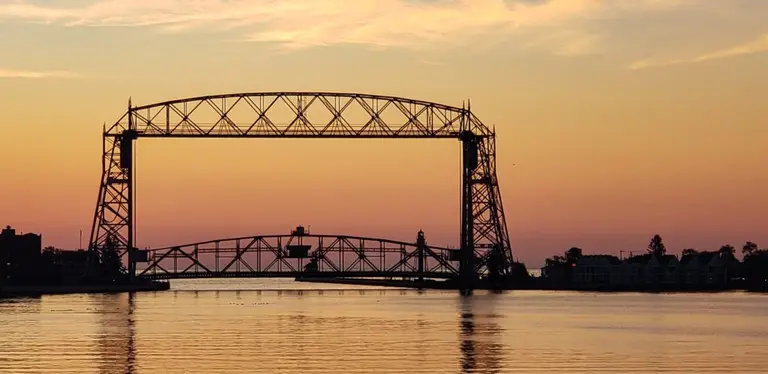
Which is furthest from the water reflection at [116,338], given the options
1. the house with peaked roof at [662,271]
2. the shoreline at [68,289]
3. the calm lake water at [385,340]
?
the house with peaked roof at [662,271]

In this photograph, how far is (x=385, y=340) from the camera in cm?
5753

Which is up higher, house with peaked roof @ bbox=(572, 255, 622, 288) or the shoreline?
house with peaked roof @ bbox=(572, 255, 622, 288)

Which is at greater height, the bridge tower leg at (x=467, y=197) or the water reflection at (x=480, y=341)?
the bridge tower leg at (x=467, y=197)

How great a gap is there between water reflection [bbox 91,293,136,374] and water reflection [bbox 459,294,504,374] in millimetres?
9713

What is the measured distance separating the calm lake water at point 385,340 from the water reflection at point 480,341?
0.05 m

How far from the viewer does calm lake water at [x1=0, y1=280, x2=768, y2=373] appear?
45.5 meters

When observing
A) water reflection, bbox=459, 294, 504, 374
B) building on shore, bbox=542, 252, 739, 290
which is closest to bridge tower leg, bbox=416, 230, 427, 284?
building on shore, bbox=542, 252, 739, 290

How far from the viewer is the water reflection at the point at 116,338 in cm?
4549

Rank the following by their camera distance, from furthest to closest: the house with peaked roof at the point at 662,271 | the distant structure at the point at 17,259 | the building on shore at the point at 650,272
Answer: the house with peaked roof at the point at 662,271
the building on shore at the point at 650,272
the distant structure at the point at 17,259

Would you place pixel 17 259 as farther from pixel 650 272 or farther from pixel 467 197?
pixel 650 272

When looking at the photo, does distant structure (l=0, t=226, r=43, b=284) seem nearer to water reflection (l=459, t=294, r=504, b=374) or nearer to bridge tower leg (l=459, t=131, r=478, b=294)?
bridge tower leg (l=459, t=131, r=478, b=294)

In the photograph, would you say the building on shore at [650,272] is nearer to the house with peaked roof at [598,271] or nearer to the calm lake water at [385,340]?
the house with peaked roof at [598,271]

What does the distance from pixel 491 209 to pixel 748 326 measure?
5802cm

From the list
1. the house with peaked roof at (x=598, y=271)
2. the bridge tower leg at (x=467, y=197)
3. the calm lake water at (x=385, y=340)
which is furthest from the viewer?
the house with peaked roof at (x=598, y=271)
